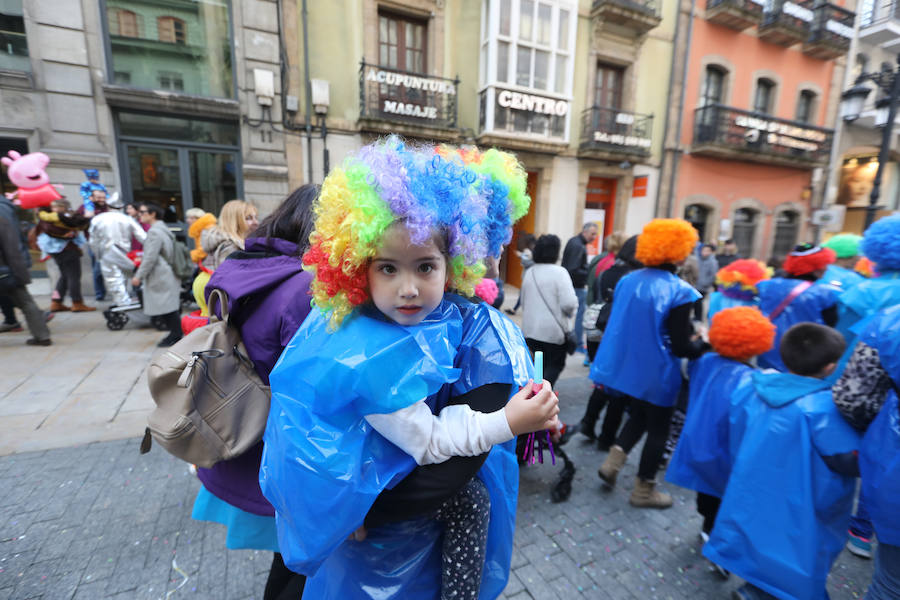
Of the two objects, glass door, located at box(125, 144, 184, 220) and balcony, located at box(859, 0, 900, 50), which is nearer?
glass door, located at box(125, 144, 184, 220)

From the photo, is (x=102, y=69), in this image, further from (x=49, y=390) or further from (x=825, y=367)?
(x=825, y=367)

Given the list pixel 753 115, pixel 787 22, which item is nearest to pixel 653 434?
pixel 753 115

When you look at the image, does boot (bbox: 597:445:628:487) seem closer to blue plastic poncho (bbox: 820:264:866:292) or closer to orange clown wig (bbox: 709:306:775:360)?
orange clown wig (bbox: 709:306:775:360)

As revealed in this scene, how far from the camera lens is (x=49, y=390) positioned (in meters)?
3.96

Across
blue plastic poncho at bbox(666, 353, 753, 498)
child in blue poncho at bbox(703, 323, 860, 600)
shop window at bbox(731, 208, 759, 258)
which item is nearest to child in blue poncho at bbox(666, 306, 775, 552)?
blue plastic poncho at bbox(666, 353, 753, 498)

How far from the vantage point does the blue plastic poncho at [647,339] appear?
8.45ft

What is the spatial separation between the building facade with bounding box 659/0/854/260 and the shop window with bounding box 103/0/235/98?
465 inches

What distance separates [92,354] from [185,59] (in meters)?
6.59

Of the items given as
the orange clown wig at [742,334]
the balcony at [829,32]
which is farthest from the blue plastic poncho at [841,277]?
the balcony at [829,32]

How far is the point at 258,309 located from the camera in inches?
55.3

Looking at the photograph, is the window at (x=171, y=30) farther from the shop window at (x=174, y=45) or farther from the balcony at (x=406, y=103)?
the balcony at (x=406, y=103)

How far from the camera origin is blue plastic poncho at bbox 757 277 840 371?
3201mm

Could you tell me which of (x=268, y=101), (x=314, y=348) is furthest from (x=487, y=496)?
(x=268, y=101)

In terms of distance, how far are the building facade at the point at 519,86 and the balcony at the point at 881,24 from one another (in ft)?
26.0
